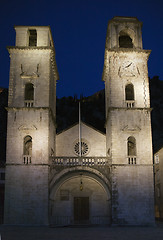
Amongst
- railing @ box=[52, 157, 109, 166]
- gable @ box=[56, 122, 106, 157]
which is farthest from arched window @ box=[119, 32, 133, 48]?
railing @ box=[52, 157, 109, 166]

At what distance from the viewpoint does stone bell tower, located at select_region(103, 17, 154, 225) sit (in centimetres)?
2364

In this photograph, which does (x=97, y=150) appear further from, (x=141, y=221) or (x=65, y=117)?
(x=65, y=117)

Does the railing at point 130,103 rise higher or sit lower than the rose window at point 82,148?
higher

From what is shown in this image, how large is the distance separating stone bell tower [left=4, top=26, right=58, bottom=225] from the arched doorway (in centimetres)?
276

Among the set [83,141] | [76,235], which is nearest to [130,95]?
[83,141]

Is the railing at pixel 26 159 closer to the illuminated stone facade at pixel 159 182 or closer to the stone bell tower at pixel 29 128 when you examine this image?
the stone bell tower at pixel 29 128

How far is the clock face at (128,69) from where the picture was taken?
2667cm

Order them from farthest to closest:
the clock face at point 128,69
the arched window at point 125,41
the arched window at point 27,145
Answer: the arched window at point 125,41
the clock face at point 128,69
the arched window at point 27,145

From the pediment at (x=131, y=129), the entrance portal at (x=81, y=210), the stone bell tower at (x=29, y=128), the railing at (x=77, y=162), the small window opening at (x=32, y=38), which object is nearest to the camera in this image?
the stone bell tower at (x=29, y=128)

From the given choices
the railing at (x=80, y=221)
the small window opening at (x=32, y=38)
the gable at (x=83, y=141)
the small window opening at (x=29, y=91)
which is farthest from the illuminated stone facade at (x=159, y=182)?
the small window opening at (x=32, y=38)

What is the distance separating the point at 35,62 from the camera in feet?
87.8

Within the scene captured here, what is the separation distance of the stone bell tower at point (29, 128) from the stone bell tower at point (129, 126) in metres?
5.39

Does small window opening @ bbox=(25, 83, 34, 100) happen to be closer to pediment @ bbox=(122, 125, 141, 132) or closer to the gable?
the gable

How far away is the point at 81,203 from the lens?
26.8 meters
